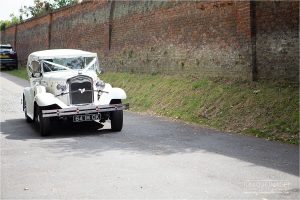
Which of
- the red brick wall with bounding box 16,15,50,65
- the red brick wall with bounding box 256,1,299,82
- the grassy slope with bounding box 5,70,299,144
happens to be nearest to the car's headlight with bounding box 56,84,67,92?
the grassy slope with bounding box 5,70,299,144

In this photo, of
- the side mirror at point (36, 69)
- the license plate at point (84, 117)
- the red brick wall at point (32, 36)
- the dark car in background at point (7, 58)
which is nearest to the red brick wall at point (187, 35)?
the license plate at point (84, 117)

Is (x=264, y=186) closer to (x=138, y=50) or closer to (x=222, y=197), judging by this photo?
(x=222, y=197)

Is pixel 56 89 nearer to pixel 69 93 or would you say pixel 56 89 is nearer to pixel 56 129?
pixel 69 93

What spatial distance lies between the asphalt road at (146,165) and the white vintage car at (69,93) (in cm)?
44

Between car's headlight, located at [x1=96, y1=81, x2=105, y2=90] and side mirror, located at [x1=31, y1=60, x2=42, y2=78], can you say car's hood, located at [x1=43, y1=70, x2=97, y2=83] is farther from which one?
side mirror, located at [x1=31, y1=60, x2=42, y2=78]

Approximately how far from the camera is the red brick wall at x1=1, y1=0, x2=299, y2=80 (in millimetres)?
11500

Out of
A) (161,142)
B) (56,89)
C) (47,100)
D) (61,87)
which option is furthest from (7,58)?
(161,142)

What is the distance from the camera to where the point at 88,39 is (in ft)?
77.1

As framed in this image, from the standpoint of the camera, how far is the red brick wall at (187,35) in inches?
453

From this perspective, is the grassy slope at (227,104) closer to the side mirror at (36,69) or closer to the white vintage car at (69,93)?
the white vintage car at (69,93)

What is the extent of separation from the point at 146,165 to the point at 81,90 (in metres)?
4.00

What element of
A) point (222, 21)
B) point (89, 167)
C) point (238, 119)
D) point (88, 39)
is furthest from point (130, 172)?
point (88, 39)

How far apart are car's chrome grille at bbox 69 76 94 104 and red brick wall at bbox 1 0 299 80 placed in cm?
456

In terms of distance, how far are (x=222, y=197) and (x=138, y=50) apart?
45.2 feet
